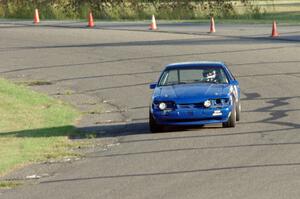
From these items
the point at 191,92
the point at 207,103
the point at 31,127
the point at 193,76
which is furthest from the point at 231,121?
the point at 31,127

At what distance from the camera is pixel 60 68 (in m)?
31.6

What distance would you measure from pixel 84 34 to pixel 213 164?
2976 centimetres

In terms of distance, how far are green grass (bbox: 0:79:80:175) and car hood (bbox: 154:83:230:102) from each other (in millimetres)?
Answer: 2010

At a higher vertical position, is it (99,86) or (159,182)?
(159,182)

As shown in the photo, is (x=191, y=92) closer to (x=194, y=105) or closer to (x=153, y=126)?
(x=194, y=105)

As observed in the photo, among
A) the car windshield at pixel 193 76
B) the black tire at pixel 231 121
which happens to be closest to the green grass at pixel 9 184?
the black tire at pixel 231 121

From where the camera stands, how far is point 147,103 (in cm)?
2277

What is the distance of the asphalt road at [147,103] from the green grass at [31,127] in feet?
2.14

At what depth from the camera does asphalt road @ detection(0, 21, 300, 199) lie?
12.4m

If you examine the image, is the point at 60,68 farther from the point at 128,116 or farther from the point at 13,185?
the point at 13,185

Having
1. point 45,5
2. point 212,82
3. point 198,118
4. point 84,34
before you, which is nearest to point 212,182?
point 198,118

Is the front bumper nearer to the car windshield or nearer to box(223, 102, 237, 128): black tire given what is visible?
box(223, 102, 237, 128): black tire

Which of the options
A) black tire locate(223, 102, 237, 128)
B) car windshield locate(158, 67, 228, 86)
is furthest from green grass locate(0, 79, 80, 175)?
black tire locate(223, 102, 237, 128)

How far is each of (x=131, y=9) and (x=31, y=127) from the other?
38533mm
